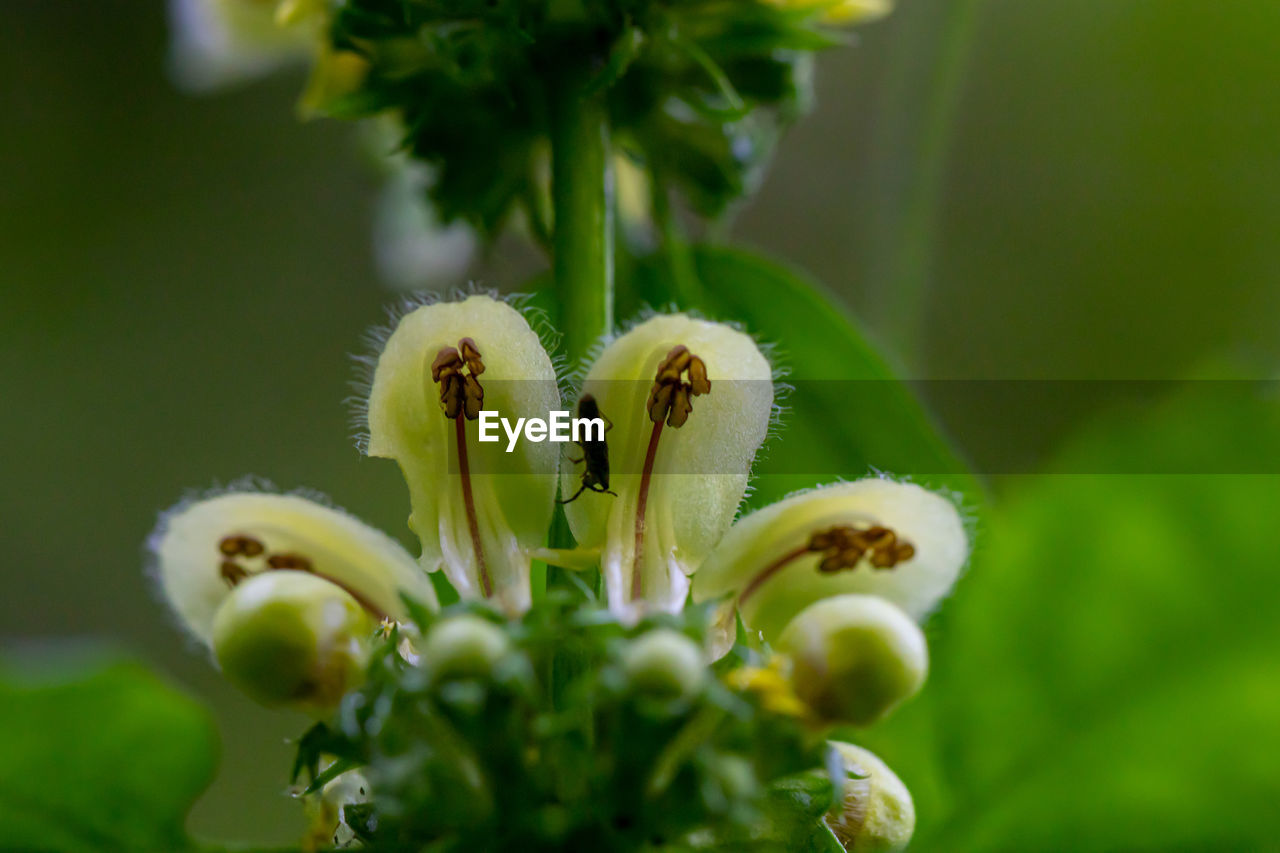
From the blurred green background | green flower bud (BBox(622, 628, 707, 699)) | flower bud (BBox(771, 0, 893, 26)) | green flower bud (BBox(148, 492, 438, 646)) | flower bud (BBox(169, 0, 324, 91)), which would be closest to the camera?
green flower bud (BBox(622, 628, 707, 699))

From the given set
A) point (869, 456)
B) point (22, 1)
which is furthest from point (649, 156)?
point (22, 1)

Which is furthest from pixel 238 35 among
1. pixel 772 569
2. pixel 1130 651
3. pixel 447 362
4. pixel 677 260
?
pixel 1130 651

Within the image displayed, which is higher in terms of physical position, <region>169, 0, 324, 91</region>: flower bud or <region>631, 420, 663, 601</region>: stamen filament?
<region>169, 0, 324, 91</region>: flower bud

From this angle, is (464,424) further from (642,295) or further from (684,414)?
(642,295)

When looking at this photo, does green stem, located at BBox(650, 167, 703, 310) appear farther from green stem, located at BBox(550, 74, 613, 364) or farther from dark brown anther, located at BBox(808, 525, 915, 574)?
A: dark brown anther, located at BBox(808, 525, 915, 574)

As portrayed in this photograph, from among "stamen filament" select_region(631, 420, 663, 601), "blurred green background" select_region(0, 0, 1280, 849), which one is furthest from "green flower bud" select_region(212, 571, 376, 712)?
"blurred green background" select_region(0, 0, 1280, 849)

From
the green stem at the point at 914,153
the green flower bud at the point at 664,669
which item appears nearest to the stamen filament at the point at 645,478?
the green flower bud at the point at 664,669
